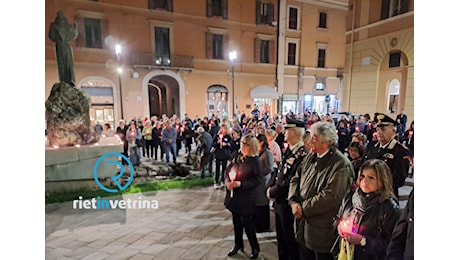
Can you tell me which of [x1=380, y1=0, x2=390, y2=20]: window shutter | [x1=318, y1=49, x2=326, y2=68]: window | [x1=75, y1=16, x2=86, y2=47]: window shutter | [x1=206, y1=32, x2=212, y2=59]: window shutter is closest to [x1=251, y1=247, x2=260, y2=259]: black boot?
[x1=380, y1=0, x2=390, y2=20]: window shutter

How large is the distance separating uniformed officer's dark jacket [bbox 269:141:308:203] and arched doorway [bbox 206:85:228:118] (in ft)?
13.2

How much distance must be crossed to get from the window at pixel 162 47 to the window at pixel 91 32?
1114 millimetres

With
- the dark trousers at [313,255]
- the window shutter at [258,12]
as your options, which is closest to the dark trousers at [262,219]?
the dark trousers at [313,255]

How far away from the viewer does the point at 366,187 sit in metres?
1.33

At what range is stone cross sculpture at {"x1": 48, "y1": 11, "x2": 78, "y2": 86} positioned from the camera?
380 cm

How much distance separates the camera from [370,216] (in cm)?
129

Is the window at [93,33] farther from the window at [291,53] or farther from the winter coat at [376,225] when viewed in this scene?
the winter coat at [376,225]

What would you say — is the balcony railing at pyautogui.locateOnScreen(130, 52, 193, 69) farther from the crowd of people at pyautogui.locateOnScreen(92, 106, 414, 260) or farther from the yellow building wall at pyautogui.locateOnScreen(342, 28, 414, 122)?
the yellow building wall at pyautogui.locateOnScreen(342, 28, 414, 122)

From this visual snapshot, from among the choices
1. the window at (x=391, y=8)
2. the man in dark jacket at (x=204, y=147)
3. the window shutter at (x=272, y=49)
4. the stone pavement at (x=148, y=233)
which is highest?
the window shutter at (x=272, y=49)

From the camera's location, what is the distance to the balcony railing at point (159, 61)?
17.4 ft

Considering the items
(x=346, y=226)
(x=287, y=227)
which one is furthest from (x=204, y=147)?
(x=346, y=226)

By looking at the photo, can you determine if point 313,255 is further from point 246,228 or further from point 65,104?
point 65,104

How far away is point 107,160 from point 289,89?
4.15m

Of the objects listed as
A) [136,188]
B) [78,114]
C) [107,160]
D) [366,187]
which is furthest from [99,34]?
[366,187]
